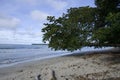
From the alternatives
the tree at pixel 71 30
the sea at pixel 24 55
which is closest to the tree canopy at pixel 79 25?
the tree at pixel 71 30

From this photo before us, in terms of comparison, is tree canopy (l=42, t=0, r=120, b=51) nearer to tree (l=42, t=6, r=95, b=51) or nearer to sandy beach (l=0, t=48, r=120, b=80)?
tree (l=42, t=6, r=95, b=51)

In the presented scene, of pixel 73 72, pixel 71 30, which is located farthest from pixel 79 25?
pixel 73 72

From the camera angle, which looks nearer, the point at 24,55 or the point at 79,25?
the point at 79,25

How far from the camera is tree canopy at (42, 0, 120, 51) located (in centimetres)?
1789

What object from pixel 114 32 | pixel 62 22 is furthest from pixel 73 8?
pixel 114 32

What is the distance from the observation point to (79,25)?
64.0 ft

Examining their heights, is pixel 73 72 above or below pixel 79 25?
below

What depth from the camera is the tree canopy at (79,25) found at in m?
17.9

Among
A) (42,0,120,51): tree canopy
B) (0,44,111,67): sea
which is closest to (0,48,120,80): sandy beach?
(42,0,120,51): tree canopy

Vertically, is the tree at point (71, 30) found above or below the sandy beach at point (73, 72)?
above

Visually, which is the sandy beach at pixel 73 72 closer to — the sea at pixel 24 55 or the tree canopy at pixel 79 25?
the tree canopy at pixel 79 25

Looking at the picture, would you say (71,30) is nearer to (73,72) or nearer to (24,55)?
(73,72)

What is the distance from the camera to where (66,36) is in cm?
1955

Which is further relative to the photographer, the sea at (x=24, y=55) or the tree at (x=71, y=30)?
the sea at (x=24, y=55)
